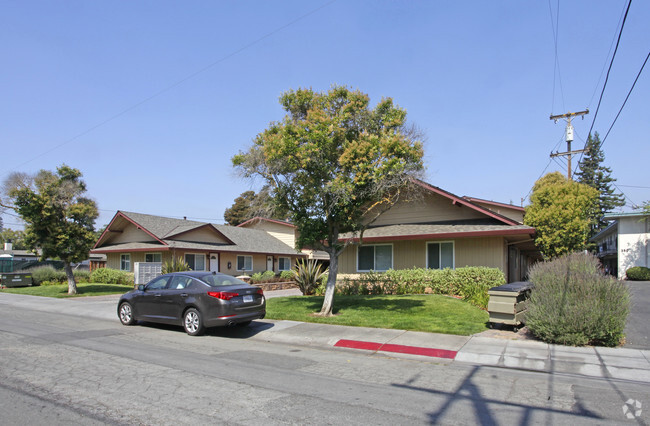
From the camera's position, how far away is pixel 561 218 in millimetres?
26125

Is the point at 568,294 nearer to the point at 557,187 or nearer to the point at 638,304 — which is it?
the point at 638,304

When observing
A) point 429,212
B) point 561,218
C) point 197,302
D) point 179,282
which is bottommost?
point 197,302

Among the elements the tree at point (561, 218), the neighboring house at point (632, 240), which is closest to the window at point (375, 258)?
the tree at point (561, 218)

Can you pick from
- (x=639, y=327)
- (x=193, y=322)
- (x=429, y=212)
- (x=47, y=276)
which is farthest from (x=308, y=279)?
(x=47, y=276)

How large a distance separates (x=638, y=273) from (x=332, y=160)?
27.2 metres

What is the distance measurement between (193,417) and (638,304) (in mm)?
17061

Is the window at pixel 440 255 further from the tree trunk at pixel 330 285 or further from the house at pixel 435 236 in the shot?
the tree trunk at pixel 330 285

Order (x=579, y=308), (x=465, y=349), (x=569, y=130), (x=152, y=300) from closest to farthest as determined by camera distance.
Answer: (x=465, y=349), (x=579, y=308), (x=152, y=300), (x=569, y=130)

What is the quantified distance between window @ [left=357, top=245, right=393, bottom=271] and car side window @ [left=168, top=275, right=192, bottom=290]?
11.0 m

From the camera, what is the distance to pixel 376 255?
20.2 metres

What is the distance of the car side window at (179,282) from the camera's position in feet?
35.1

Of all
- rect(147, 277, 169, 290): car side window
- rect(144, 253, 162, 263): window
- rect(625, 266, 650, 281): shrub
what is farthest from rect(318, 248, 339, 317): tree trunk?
rect(625, 266, 650, 281): shrub

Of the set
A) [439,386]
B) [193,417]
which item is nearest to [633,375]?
[439,386]

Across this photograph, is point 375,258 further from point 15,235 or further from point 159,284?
point 15,235
